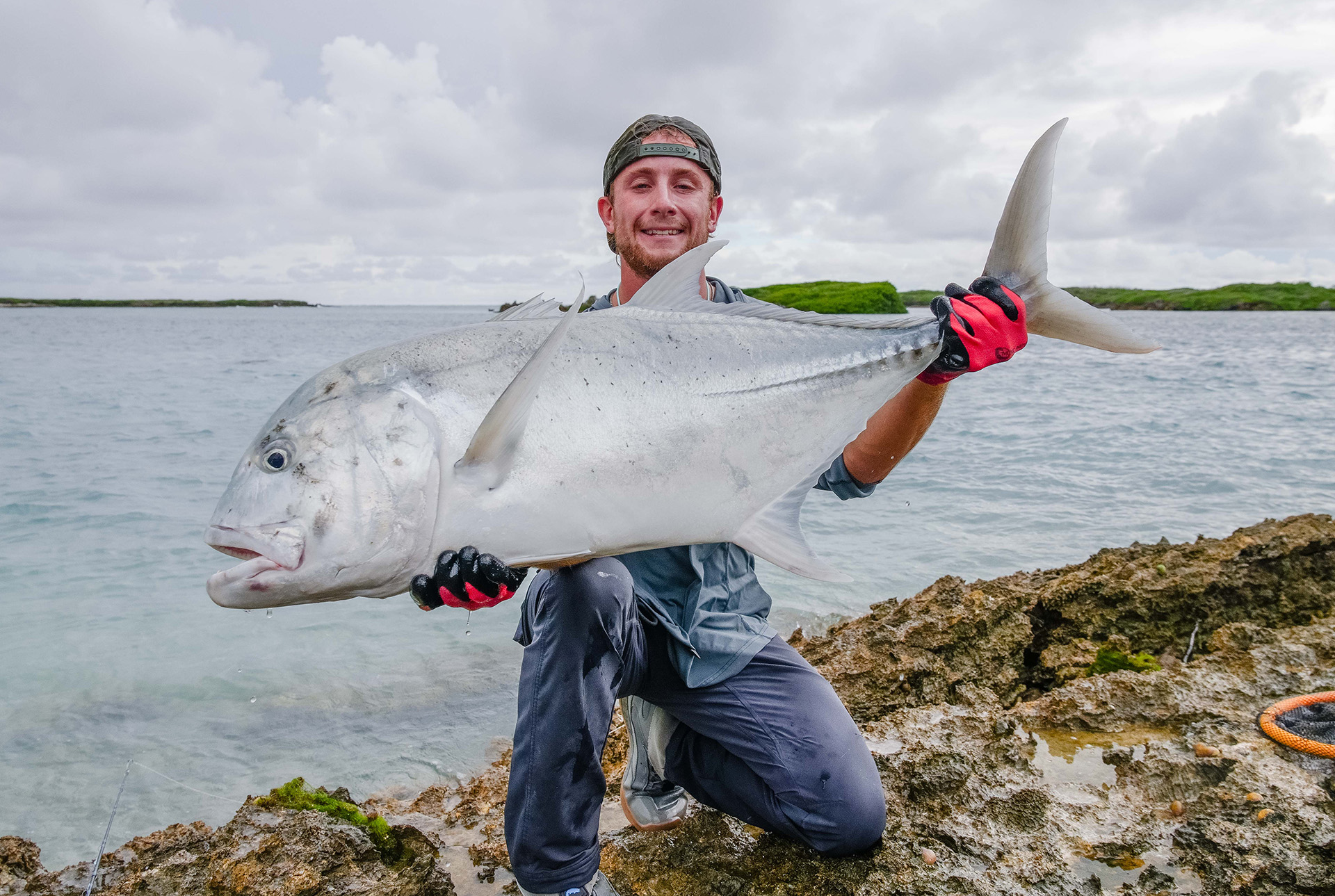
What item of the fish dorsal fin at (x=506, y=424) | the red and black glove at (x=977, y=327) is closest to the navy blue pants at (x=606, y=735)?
the fish dorsal fin at (x=506, y=424)

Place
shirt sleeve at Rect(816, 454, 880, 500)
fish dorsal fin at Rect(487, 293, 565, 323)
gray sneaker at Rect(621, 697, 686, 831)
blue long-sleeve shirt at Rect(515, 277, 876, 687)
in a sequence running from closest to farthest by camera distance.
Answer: fish dorsal fin at Rect(487, 293, 565, 323), blue long-sleeve shirt at Rect(515, 277, 876, 687), gray sneaker at Rect(621, 697, 686, 831), shirt sleeve at Rect(816, 454, 880, 500)

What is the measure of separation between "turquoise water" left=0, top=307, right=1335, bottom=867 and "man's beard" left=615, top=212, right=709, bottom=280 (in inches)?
97.3

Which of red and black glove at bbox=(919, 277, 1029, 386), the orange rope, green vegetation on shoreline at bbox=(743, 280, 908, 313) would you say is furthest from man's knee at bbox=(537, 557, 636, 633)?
green vegetation on shoreline at bbox=(743, 280, 908, 313)

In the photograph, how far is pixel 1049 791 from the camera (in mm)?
2361

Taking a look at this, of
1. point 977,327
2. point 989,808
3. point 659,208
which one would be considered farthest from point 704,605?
point 659,208

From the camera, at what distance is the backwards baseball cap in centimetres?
308

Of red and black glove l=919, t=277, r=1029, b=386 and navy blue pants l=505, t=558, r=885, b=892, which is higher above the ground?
red and black glove l=919, t=277, r=1029, b=386

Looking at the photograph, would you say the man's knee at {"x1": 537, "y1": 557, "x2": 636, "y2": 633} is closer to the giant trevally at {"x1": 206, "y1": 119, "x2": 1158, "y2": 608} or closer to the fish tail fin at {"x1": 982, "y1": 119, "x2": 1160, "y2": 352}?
the giant trevally at {"x1": 206, "y1": 119, "x2": 1158, "y2": 608}

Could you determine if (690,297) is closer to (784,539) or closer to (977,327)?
(784,539)

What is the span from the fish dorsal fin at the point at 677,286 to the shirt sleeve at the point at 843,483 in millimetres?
Answer: 905

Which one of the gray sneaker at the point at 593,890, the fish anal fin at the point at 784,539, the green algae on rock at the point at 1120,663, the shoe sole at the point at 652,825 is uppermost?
the fish anal fin at the point at 784,539

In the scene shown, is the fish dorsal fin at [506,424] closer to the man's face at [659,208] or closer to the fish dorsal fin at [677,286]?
the fish dorsal fin at [677,286]

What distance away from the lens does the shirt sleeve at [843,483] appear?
272 cm

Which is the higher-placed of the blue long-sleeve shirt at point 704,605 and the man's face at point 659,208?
the man's face at point 659,208
